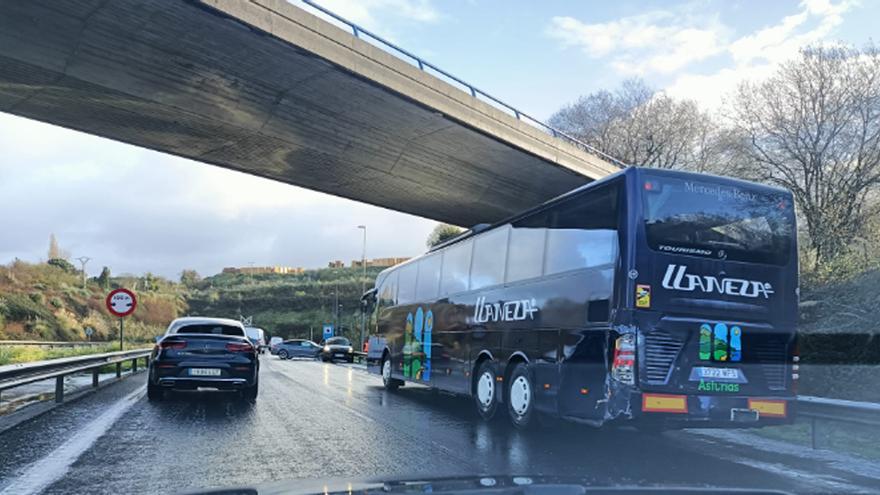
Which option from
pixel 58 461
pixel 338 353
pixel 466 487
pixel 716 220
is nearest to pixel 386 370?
pixel 716 220

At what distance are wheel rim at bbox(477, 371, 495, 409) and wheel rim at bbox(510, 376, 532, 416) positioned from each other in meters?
0.81

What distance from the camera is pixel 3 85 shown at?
70.1 feet

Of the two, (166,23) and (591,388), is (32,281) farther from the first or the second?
(591,388)

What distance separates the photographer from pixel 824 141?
2902cm

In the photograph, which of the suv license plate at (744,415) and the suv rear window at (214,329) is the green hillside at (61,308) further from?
the suv license plate at (744,415)

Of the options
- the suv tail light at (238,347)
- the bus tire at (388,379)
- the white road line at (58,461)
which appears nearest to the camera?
the white road line at (58,461)

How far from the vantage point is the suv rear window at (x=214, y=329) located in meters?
13.9

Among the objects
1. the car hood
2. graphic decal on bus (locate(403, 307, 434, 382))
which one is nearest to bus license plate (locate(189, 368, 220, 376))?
graphic decal on bus (locate(403, 307, 434, 382))

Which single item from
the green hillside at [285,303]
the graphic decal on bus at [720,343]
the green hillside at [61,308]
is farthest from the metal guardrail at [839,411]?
the green hillside at [285,303]

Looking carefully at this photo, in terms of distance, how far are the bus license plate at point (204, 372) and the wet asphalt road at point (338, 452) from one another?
0.57 m

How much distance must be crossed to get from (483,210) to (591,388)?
28.9m

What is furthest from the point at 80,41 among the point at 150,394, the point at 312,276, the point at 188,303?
the point at 312,276

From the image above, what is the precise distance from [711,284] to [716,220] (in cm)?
79

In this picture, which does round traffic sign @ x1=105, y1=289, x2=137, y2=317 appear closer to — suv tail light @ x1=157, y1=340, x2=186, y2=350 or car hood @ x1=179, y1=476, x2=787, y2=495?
suv tail light @ x1=157, y1=340, x2=186, y2=350
